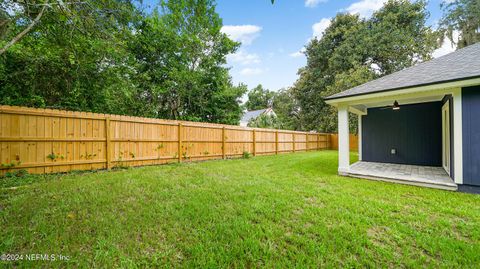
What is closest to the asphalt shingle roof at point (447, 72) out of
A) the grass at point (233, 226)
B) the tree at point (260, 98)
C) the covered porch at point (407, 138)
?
the covered porch at point (407, 138)

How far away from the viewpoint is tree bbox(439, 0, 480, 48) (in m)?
11.9

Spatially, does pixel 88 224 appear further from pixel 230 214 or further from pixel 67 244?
pixel 230 214

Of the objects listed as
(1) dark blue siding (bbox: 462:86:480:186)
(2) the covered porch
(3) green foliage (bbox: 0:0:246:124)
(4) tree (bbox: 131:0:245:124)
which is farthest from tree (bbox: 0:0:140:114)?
(1) dark blue siding (bbox: 462:86:480:186)

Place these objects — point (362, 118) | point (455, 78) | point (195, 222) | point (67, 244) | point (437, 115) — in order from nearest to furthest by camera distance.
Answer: point (67, 244) → point (195, 222) → point (455, 78) → point (437, 115) → point (362, 118)

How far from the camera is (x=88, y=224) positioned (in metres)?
2.21

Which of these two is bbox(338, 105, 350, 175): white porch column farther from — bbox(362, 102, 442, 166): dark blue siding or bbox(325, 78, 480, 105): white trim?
bbox(362, 102, 442, 166): dark blue siding

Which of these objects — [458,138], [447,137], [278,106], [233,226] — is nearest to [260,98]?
[278,106]

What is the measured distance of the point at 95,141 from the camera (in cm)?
503

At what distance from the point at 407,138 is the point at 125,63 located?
11518 millimetres

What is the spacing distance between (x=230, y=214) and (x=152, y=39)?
11305 mm

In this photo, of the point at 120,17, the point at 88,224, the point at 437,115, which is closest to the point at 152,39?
the point at 120,17

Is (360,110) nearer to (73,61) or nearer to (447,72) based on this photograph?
(447,72)

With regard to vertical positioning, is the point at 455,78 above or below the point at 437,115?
above

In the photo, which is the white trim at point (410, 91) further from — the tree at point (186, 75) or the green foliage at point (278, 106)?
the green foliage at point (278, 106)
